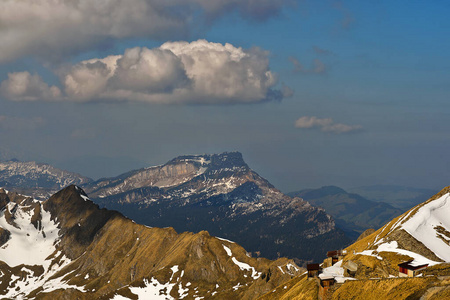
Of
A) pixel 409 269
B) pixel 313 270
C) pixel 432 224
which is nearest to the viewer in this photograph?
pixel 409 269

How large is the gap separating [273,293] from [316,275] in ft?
185

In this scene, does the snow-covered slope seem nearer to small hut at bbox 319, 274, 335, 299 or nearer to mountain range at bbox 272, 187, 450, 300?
mountain range at bbox 272, 187, 450, 300

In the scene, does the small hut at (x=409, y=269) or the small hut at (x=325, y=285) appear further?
the small hut at (x=325, y=285)

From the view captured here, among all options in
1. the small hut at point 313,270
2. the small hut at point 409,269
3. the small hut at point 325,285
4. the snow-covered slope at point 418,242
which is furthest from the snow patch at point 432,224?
the small hut at point 325,285

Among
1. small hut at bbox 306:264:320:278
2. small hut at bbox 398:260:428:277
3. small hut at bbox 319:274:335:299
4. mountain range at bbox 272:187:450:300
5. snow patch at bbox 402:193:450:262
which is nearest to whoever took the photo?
mountain range at bbox 272:187:450:300

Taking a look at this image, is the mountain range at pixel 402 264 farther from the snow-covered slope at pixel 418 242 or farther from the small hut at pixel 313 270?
the small hut at pixel 313 270

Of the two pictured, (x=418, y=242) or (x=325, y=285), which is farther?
(x=418, y=242)

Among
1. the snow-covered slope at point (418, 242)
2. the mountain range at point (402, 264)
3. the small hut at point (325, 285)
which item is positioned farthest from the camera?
the snow-covered slope at point (418, 242)

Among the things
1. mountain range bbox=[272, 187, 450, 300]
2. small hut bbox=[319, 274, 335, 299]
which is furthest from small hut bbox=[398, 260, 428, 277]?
small hut bbox=[319, 274, 335, 299]

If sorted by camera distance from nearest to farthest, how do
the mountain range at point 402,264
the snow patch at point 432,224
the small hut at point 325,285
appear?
the mountain range at point 402,264 < the small hut at point 325,285 < the snow patch at point 432,224

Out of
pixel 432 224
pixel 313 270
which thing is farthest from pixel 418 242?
pixel 313 270

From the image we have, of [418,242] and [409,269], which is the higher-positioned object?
[409,269]

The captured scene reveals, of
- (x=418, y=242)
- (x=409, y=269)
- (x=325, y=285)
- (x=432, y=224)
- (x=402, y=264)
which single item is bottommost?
(x=325, y=285)

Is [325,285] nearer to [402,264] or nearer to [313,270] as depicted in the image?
[313,270]
